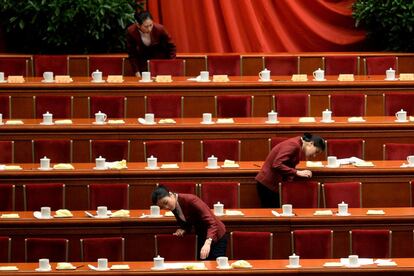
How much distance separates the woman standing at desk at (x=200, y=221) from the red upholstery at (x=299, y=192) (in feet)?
2.63

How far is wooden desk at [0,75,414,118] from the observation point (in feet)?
36.7

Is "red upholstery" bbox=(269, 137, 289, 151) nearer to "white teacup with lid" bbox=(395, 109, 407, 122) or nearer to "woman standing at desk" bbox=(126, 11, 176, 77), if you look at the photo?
"white teacup with lid" bbox=(395, 109, 407, 122)

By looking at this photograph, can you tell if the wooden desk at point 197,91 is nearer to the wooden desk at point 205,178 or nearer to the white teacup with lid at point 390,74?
the white teacup with lid at point 390,74

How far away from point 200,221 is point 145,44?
9.18 feet

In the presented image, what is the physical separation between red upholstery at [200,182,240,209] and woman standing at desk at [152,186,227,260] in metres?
0.67

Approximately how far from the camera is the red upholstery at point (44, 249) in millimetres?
9125

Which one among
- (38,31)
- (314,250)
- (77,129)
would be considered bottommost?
(314,250)

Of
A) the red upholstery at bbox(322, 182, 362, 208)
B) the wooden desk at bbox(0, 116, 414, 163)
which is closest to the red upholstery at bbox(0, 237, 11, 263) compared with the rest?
the wooden desk at bbox(0, 116, 414, 163)

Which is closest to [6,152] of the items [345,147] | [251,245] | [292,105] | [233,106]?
[233,106]

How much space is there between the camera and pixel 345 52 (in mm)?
12617

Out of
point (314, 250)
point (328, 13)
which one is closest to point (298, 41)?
point (328, 13)

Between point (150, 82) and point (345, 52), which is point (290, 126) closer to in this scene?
point (150, 82)

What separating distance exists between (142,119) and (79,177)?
3.13 feet

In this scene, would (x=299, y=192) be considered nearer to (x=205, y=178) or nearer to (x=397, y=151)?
(x=205, y=178)
